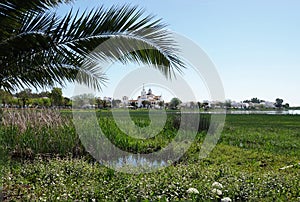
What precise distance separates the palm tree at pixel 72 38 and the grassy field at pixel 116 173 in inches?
60.3

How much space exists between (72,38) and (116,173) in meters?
2.80

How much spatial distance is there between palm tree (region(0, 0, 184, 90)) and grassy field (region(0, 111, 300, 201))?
1533mm

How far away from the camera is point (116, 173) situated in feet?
19.7

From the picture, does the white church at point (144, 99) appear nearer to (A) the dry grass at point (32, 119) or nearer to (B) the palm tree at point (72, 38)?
(A) the dry grass at point (32, 119)

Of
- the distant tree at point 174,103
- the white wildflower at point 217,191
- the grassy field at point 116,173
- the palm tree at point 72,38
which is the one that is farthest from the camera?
the distant tree at point 174,103

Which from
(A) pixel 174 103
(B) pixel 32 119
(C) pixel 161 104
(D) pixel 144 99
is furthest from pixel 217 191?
(A) pixel 174 103

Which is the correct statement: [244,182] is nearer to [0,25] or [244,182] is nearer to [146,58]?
[146,58]

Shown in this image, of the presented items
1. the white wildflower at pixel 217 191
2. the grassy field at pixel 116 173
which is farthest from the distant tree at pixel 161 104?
the white wildflower at pixel 217 191

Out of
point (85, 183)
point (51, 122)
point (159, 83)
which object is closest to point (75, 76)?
point (85, 183)

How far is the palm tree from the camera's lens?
157 inches

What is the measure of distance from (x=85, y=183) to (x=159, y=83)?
2.29m

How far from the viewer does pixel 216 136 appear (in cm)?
1392

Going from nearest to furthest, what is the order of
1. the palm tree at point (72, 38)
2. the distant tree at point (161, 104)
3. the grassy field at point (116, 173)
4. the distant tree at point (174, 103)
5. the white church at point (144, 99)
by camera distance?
the palm tree at point (72, 38) < the grassy field at point (116, 173) < the white church at point (144, 99) < the distant tree at point (161, 104) < the distant tree at point (174, 103)

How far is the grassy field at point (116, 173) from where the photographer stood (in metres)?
4.61
